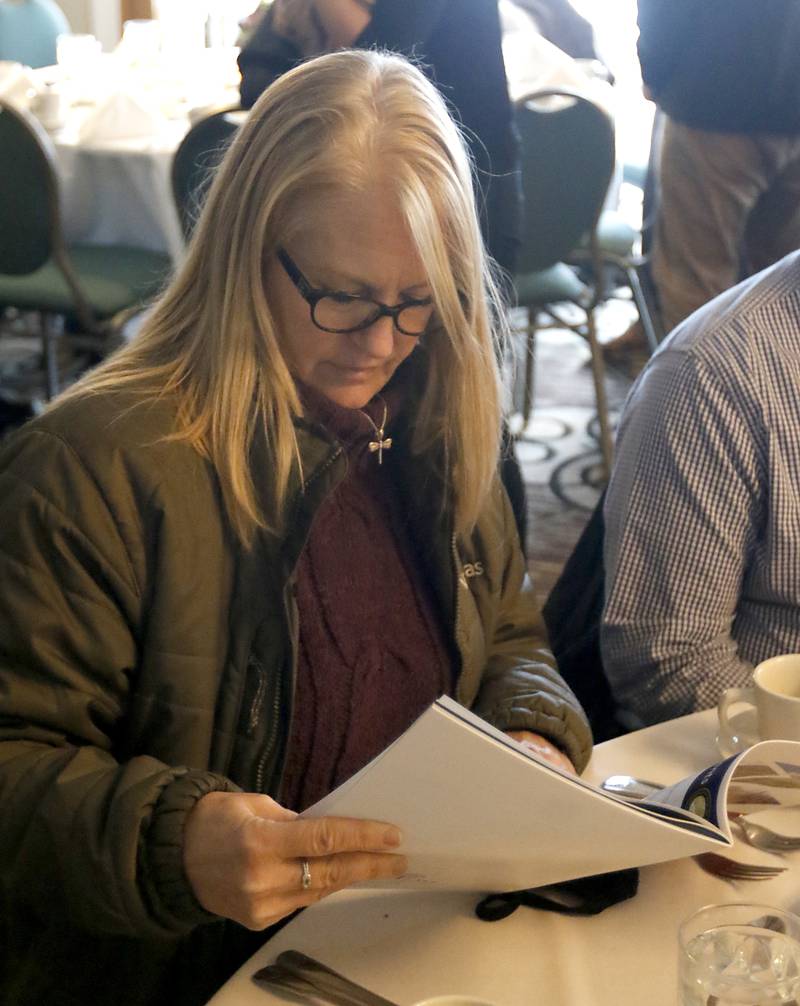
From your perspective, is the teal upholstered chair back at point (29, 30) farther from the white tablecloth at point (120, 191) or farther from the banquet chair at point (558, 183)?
the banquet chair at point (558, 183)

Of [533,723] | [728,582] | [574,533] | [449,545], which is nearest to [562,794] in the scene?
[533,723]

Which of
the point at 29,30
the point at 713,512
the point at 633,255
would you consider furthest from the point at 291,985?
the point at 29,30

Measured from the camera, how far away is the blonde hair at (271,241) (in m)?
1.07

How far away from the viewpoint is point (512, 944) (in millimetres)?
869

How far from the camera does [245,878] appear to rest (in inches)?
33.0

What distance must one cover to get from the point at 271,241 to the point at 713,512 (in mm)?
576

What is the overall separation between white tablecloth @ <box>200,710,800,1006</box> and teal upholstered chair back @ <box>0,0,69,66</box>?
5578 mm

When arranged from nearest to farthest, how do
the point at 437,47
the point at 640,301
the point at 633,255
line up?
the point at 437,47 → the point at 640,301 → the point at 633,255

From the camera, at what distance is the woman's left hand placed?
1105mm

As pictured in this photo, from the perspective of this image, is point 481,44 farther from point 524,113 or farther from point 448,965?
point 448,965

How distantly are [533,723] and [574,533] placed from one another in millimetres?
2319

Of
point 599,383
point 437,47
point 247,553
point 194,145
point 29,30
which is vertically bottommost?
point 599,383

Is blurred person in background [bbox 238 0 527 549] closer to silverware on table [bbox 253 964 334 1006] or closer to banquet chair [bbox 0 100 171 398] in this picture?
banquet chair [bbox 0 100 171 398]

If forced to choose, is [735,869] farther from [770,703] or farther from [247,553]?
[247,553]
